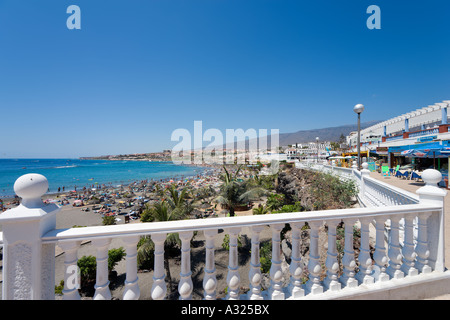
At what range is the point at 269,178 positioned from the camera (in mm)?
28000

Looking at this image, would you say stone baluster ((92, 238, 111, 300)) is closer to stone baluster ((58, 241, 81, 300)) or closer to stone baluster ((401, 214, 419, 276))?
stone baluster ((58, 241, 81, 300))

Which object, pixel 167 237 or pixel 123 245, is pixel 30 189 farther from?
pixel 167 237

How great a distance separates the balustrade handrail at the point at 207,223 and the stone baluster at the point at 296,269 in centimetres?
11

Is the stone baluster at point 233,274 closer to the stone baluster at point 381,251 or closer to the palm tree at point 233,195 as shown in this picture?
the stone baluster at point 381,251

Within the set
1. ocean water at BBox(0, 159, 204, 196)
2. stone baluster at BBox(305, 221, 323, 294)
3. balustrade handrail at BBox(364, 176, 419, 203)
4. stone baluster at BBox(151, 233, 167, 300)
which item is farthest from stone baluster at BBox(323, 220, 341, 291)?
ocean water at BBox(0, 159, 204, 196)

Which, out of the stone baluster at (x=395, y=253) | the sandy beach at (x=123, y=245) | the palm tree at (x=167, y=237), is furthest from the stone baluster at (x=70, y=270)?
the palm tree at (x=167, y=237)

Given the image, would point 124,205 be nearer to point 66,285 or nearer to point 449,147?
point 66,285

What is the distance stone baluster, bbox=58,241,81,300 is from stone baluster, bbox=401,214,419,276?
3093 mm

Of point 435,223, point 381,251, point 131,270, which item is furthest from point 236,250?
point 435,223

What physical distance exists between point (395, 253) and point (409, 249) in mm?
189

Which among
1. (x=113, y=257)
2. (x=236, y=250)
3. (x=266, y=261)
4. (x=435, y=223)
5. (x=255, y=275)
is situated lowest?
(x=113, y=257)

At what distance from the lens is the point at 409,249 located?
206 centimetres

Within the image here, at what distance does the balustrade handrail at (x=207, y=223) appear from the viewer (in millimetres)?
1423
